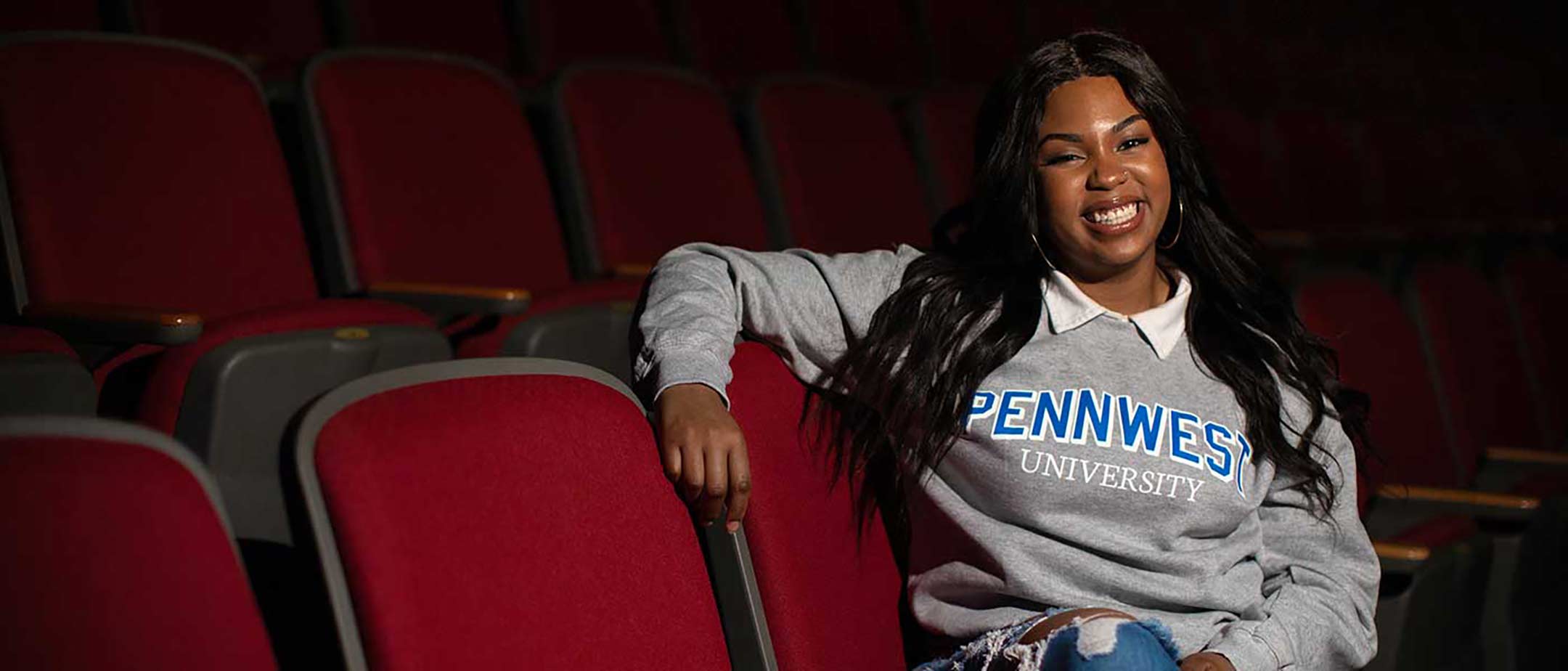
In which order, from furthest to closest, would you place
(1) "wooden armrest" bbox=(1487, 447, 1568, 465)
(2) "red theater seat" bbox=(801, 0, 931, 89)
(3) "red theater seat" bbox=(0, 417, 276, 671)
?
(2) "red theater seat" bbox=(801, 0, 931, 89)
(1) "wooden armrest" bbox=(1487, 447, 1568, 465)
(3) "red theater seat" bbox=(0, 417, 276, 671)

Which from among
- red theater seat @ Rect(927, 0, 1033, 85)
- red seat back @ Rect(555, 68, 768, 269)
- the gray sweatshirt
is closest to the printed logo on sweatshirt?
the gray sweatshirt

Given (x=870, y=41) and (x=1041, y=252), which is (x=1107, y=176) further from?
(x=870, y=41)

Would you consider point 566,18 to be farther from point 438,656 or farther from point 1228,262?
point 438,656

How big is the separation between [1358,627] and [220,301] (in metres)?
0.28

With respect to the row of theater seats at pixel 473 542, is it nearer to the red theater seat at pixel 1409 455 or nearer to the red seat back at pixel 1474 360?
the red theater seat at pixel 1409 455

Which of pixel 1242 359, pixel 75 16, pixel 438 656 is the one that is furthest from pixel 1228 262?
pixel 75 16

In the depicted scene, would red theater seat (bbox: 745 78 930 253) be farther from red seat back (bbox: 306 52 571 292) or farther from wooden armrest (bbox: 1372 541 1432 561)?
wooden armrest (bbox: 1372 541 1432 561)

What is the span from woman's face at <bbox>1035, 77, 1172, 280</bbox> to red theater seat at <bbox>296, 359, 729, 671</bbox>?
0.11 metres

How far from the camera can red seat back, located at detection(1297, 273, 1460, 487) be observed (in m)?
0.47

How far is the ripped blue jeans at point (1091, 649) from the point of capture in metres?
0.23

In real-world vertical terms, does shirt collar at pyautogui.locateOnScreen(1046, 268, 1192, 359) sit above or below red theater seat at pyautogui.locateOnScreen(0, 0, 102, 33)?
below

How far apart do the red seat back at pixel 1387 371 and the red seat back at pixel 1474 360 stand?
0.02m

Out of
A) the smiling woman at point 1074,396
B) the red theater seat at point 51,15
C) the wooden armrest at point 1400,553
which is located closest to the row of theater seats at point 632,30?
the red theater seat at point 51,15

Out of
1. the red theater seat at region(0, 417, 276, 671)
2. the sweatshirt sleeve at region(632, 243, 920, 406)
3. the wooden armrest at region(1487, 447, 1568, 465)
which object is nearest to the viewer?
the red theater seat at region(0, 417, 276, 671)
